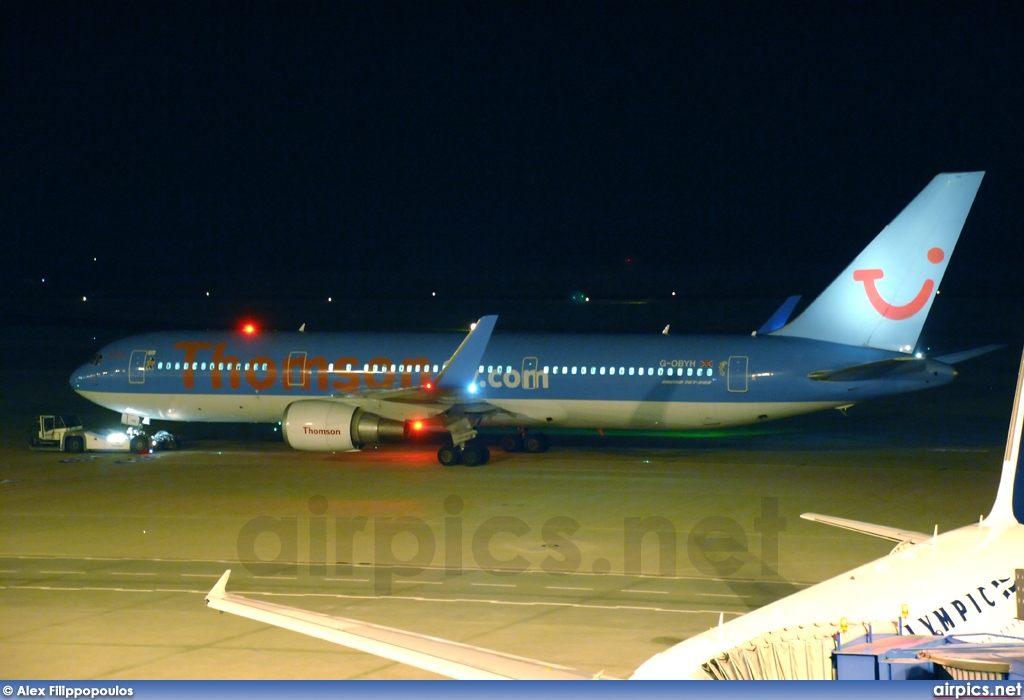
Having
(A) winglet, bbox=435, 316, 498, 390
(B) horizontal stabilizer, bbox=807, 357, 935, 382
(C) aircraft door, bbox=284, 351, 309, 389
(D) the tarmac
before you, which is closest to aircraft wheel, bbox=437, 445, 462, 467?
(D) the tarmac

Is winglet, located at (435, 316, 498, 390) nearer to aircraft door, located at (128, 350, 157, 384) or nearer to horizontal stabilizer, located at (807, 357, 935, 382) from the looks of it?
horizontal stabilizer, located at (807, 357, 935, 382)

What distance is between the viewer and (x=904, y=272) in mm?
29422

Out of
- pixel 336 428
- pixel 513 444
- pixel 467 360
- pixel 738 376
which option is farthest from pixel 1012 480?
pixel 513 444

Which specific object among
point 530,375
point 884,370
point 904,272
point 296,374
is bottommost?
point 884,370

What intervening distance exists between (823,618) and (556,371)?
2351 cm

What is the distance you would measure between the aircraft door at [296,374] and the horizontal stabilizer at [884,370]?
49.9 feet

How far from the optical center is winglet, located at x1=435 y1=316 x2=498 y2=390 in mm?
30656

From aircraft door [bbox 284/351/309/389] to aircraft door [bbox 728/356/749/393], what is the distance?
12.4 m

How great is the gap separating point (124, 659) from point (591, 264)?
160m

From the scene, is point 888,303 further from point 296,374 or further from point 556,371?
point 296,374

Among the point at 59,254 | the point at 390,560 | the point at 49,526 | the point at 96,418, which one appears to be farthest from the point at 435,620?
the point at 59,254

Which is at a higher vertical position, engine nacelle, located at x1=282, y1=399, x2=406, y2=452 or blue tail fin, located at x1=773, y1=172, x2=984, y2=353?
blue tail fin, located at x1=773, y1=172, x2=984, y2=353

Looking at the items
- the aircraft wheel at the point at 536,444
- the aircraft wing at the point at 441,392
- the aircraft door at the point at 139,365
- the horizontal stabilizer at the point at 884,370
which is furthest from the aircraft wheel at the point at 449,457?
the horizontal stabilizer at the point at 884,370

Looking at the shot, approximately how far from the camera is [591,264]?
17275 centimetres
